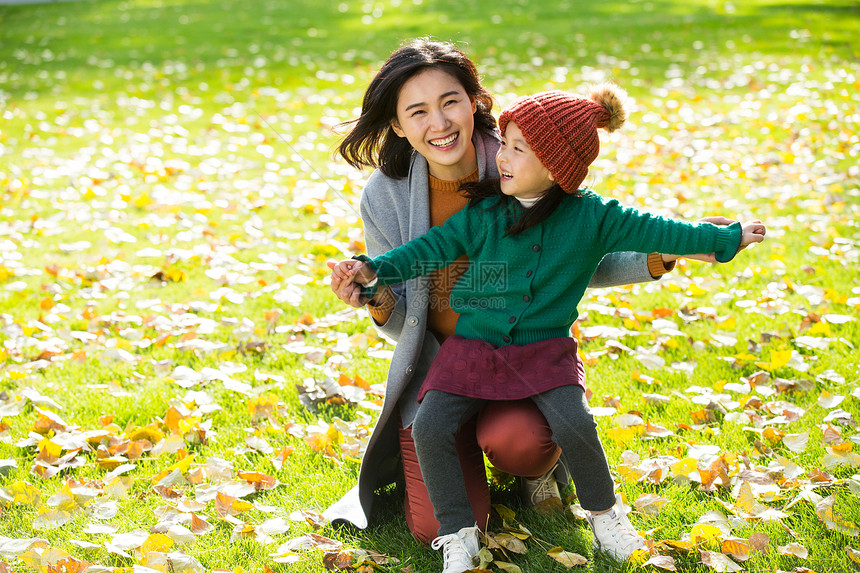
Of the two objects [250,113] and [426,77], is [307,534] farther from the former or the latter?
[250,113]

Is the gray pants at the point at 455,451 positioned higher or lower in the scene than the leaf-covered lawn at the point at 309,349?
higher

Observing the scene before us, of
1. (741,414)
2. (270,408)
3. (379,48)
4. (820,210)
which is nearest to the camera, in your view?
(741,414)

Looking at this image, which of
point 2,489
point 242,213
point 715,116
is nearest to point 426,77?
point 2,489

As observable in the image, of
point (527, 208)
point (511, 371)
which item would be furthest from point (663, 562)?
point (527, 208)

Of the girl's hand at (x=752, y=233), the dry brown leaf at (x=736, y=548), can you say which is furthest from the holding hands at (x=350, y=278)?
the dry brown leaf at (x=736, y=548)

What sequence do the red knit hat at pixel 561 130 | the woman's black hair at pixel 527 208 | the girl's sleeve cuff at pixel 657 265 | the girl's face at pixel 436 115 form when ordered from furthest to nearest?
1. the girl's face at pixel 436 115
2. the girl's sleeve cuff at pixel 657 265
3. the woman's black hair at pixel 527 208
4. the red knit hat at pixel 561 130

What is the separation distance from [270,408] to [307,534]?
2.70ft

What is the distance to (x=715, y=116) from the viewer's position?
7.98 m

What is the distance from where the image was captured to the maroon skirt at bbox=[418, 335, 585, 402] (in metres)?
2.27

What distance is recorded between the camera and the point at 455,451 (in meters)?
2.30

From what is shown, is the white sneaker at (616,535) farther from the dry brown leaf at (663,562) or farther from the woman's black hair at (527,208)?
the woman's black hair at (527,208)

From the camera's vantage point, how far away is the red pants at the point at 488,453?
2.29 m

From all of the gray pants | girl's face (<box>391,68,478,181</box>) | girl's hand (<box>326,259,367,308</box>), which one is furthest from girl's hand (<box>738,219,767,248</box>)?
girl's hand (<box>326,259,367,308</box>)

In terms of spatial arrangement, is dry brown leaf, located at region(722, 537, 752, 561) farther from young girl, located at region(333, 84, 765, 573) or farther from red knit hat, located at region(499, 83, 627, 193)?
red knit hat, located at region(499, 83, 627, 193)
